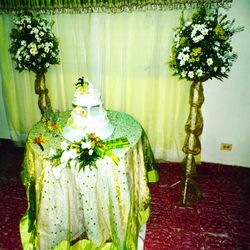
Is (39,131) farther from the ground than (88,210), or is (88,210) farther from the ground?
(39,131)

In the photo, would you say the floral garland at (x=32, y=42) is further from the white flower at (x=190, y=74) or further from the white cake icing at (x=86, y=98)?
the white flower at (x=190, y=74)

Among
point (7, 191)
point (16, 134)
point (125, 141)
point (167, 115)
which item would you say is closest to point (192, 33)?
point (125, 141)

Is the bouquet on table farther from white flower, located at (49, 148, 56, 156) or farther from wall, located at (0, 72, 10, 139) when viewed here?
wall, located at (0, 72, 10, 139)

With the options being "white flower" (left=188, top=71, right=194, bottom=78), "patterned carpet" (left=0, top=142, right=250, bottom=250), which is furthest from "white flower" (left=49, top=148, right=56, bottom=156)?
"white flower" (left=188, top=71, right=194, bottom=78)

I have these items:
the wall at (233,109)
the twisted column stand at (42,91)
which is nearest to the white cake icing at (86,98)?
the twisted column stand at (42,91)

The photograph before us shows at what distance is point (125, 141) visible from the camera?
9.11 feet

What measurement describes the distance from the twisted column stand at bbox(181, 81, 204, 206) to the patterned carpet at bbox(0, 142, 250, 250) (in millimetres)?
121

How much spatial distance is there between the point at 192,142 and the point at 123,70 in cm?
137

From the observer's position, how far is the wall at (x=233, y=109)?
11.2 ft

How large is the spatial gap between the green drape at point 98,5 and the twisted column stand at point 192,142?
97cm

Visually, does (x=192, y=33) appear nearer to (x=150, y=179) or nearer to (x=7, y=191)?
(x=150, y=179)

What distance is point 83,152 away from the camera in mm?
2490

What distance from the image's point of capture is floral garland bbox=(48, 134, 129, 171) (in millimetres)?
2461

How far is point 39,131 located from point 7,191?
1108 millimetres
